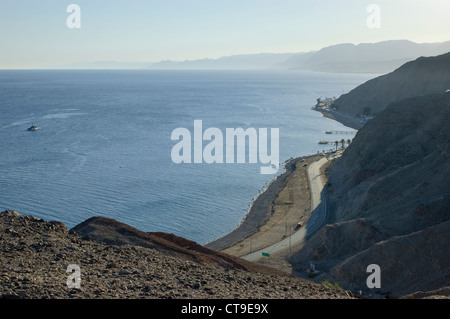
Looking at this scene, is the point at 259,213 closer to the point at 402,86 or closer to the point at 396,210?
the point at 396,210

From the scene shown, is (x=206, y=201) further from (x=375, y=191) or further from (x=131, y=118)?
(x=131, y=118)

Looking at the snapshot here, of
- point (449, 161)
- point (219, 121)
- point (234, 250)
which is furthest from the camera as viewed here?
point (219, 121)

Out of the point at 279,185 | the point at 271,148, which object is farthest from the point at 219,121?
the point at 279,185
